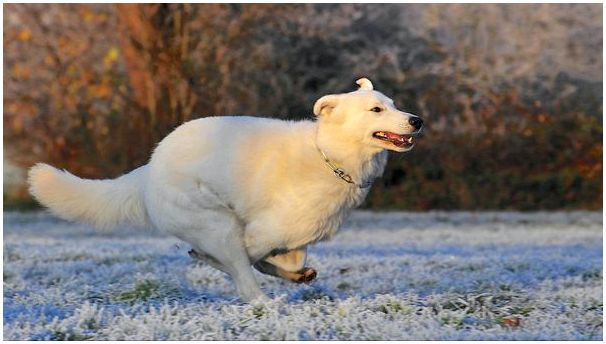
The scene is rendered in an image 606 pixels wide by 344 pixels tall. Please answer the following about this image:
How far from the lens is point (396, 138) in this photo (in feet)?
20.1

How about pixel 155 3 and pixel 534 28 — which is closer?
pixel 155 3

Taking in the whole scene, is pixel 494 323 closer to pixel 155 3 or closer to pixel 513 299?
pixel 513 299

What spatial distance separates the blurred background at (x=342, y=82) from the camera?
2022 cm

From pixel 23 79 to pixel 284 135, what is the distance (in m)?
17.8

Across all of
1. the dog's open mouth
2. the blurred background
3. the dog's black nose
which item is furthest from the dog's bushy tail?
the blurred background

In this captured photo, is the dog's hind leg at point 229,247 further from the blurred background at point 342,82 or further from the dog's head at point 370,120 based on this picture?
the blurred background at point 342,82

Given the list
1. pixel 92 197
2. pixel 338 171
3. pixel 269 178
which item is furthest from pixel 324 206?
pixel 92 197

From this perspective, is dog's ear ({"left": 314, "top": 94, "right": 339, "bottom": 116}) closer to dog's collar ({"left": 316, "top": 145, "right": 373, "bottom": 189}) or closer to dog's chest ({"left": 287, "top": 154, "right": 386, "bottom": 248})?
dog's collar ({"left": 316, "top": 145, "right": 373, "bottom": 189})

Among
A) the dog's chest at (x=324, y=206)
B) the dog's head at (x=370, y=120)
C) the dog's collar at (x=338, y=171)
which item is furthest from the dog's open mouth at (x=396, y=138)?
the dog's collar at (x=338, y=171)

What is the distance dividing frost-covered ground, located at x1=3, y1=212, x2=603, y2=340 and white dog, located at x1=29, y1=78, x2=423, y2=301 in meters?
0.36

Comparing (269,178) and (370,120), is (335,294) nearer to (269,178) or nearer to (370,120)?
(269,178)

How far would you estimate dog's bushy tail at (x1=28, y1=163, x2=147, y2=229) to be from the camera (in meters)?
6.81

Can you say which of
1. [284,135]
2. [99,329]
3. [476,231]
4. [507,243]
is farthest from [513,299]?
Result: [476,231]

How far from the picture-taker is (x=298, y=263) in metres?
6.64
